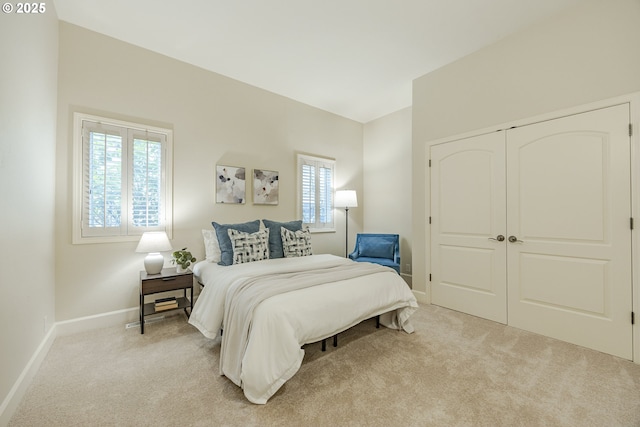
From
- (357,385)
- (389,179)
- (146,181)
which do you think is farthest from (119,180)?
(389,179)

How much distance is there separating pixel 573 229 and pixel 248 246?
320 centimetres

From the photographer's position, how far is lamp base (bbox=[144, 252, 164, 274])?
8.92ft

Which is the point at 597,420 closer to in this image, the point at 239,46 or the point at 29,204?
the point at 29,204

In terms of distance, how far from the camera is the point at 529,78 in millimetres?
2697

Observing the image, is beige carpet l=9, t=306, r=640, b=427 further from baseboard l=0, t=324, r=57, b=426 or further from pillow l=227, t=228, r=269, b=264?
pillow l=227, t=228, r=269, b=264

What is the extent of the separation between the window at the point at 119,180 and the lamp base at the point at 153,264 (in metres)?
0.35

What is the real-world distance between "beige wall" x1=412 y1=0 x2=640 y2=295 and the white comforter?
155 centimetres

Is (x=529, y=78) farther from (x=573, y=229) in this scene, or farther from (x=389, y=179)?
(x=389, y=179)

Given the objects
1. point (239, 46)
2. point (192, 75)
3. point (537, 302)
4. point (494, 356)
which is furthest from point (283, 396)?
point (192, 75)

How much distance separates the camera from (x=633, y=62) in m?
2.17

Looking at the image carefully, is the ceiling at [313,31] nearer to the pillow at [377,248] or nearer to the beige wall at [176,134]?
the beige wall at [176,134]

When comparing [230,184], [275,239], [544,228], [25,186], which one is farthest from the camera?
[230,184]

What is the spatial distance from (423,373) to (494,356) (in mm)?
735

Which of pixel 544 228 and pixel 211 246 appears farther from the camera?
pixel 211 246
